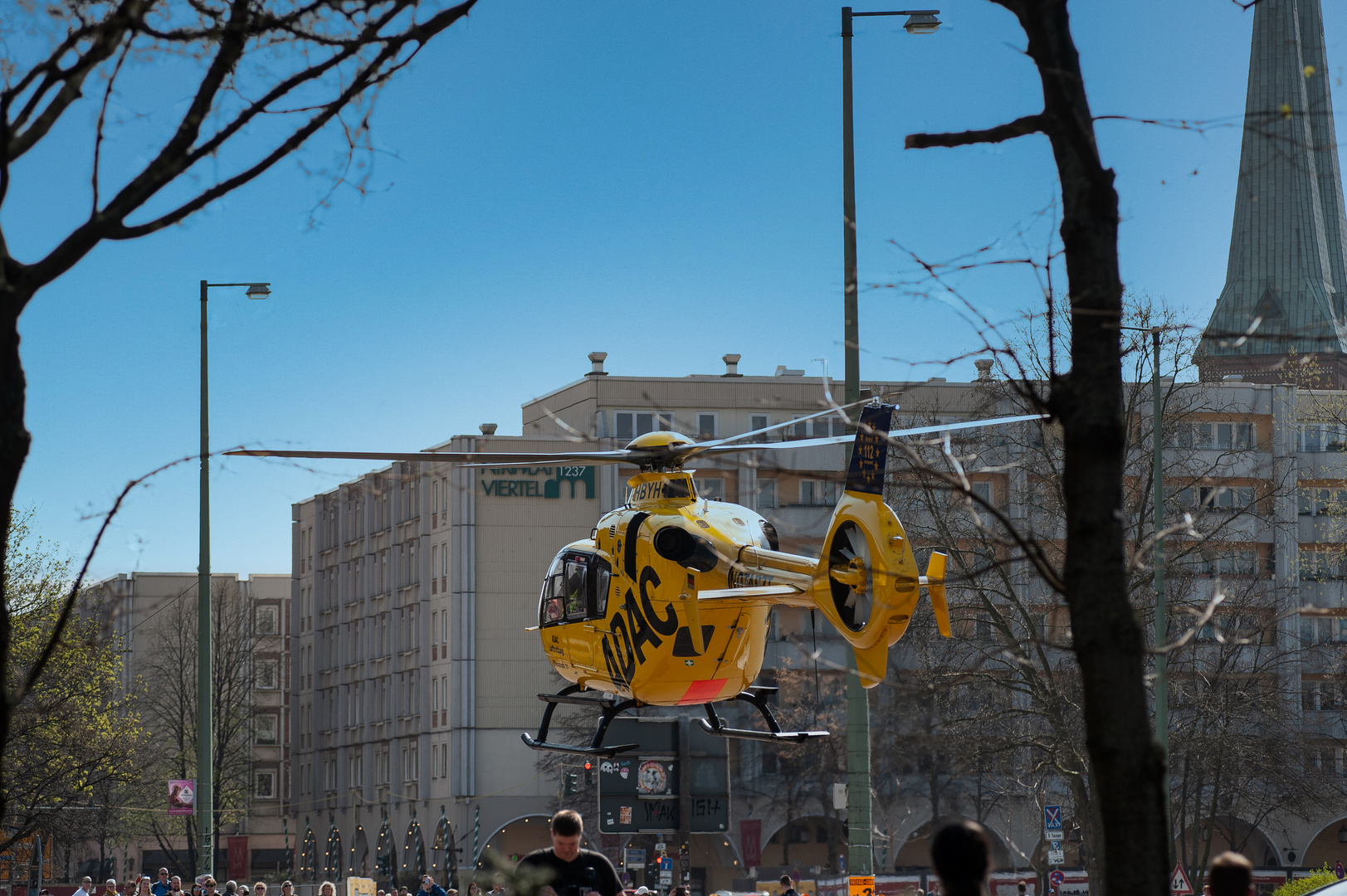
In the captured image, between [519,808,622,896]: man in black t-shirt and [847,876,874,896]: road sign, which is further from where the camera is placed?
[847,876,874,896]: road sign

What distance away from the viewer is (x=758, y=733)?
18.4m

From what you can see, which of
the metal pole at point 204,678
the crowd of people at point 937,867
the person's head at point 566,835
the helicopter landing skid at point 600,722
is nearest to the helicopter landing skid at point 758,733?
the helicopter landing skid at point 600,722

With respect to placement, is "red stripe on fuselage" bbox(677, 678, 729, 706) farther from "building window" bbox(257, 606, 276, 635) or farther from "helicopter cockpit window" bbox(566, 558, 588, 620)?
"building window" bbox(257, 606, 276, 635)

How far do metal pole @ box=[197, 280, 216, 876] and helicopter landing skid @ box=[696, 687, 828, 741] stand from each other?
25.8 ft

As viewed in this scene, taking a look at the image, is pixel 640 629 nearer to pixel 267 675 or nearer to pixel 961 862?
pixel 961 862

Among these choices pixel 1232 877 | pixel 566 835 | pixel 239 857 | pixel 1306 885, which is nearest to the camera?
pixel 1232 877

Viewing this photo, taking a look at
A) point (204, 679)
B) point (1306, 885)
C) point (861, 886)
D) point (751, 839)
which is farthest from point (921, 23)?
point (751, 839)

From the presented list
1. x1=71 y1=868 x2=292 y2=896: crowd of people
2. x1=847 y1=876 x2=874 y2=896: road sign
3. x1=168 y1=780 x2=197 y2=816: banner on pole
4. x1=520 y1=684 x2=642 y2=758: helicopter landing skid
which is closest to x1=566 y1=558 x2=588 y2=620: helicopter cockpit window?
x1=520 y1=684 x2=642 y2=758: helicopter landing skid

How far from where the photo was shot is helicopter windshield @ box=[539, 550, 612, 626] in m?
19.3

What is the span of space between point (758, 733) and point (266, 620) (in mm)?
92951

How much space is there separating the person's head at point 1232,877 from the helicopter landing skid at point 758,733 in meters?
11.4

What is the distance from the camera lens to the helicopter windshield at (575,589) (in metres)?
19.3

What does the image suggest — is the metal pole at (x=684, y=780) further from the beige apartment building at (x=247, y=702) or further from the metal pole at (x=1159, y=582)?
the beige apartment building at (x=247, y=702)

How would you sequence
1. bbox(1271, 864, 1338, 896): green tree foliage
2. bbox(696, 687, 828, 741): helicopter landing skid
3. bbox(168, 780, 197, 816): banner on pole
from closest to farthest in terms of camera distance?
bbox(696, 687, 828, 741): helicopter landing skid → bbox(168, 780, 197, 816): banner on pole → bbox(1271, 864, 1338, 896): green tree foliage
